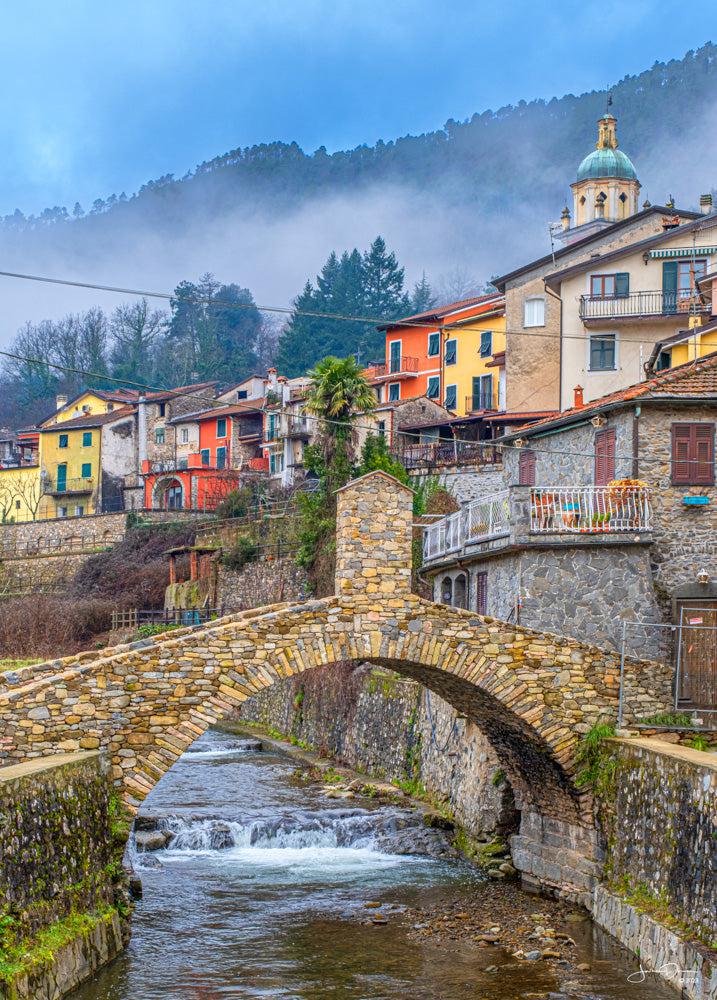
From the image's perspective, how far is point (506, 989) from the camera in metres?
18.5

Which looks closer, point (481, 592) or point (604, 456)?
point (604, 456)

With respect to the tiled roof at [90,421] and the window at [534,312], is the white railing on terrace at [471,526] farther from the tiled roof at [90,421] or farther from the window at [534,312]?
the tiled roof at [90,421]

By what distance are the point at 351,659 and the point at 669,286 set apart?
110 ft

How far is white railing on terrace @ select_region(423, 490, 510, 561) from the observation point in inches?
1164

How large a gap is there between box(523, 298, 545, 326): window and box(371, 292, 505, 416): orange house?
557cm

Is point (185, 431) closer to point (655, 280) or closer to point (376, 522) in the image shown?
point (655, 280)

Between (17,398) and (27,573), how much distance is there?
64229 mm

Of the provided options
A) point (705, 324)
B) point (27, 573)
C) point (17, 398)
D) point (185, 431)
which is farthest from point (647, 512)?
point (17, 398)

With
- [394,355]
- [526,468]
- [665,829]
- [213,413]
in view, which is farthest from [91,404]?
[665,829]

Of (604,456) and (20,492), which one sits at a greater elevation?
(20,492)

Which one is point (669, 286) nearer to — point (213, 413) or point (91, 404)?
point (213, 413)

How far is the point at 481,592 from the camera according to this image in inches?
1266

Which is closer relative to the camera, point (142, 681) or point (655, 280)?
point (142, 681)

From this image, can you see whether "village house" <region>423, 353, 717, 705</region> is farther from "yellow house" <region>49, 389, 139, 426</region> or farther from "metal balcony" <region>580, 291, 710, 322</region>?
"yellow house" <region>49, 389, 139, 426</region>
